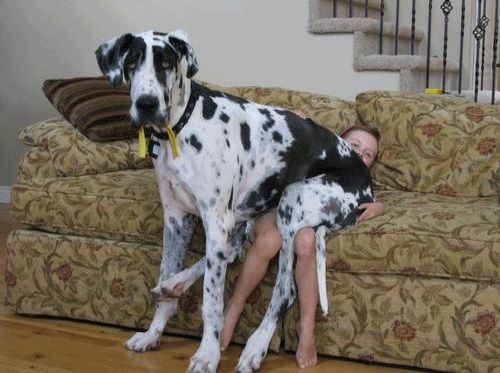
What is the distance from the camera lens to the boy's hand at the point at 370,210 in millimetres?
2652

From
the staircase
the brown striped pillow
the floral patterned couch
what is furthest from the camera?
the staircase

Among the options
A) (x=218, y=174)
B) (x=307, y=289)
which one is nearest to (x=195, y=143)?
(x=218, y=174)

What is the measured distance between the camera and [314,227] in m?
2.56

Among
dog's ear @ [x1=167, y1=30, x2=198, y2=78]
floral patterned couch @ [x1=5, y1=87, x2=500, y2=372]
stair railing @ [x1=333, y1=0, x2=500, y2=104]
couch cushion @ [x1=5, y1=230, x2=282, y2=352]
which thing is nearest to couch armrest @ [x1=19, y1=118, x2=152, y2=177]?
floral patterned couch @ [x1=5, y1=87, x2=500, y2=372]

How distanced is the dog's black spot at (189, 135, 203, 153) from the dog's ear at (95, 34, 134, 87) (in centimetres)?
28

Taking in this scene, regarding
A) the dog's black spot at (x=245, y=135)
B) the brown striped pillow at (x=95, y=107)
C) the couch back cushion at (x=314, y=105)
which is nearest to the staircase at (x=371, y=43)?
the couch back cushion at (x=314, y=105)

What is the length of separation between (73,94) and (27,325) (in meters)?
1.04

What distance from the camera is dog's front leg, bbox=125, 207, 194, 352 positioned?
8.64 feet

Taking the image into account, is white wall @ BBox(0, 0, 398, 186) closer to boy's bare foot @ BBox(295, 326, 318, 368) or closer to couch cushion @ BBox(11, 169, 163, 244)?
Answer: couch cushion @ BBox(11, 169, 163, 244)

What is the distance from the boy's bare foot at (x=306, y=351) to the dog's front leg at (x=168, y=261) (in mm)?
477

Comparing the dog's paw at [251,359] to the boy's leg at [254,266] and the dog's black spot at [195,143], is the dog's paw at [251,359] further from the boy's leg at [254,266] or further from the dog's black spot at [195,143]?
the dog's black spot at [195,143]

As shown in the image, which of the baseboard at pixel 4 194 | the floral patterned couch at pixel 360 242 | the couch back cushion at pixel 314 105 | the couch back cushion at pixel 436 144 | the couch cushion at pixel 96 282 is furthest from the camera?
the baseboard at pixel 4 194

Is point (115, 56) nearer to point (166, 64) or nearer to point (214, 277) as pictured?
point (166, 64)

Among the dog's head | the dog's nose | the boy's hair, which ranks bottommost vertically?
the boy's hair
